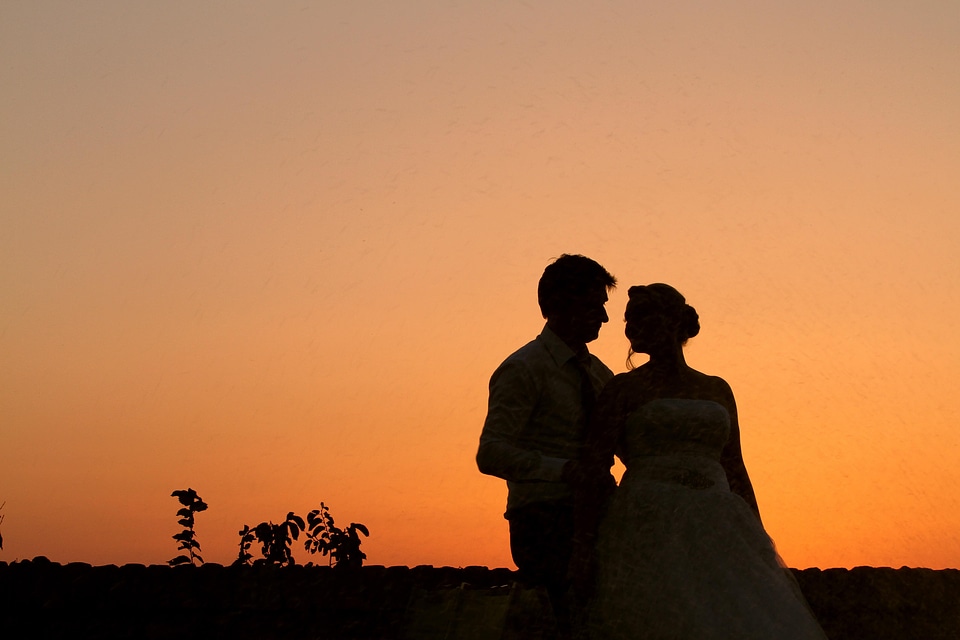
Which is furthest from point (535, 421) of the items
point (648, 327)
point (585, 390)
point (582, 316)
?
point (648, 327)

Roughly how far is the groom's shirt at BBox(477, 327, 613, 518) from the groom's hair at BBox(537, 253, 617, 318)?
13 centimetres

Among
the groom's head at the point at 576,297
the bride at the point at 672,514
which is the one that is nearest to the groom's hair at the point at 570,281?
Result: the groom's head at the point at 576,297

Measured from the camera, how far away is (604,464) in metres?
4.35

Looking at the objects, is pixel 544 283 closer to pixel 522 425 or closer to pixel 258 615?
pixel 522 425

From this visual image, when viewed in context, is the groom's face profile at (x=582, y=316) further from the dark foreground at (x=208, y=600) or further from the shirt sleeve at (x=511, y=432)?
the dark foreground at (x=208, y=600)

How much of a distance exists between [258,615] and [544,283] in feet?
9.02

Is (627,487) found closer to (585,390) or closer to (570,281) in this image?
(585,390)

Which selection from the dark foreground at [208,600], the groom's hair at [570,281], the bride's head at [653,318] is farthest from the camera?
the dark foreground at [208,600]

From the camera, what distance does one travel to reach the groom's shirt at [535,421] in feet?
13.9

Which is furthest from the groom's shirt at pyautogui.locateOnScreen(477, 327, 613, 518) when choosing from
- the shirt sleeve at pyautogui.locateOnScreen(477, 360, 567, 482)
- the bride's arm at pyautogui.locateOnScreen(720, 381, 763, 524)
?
the bride's arm at pyautogui.locateOnScreen(720, 381, 763, 524)

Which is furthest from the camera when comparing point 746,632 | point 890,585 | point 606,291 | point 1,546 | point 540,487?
point 890,585

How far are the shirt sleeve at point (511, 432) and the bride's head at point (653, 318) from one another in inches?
24.4

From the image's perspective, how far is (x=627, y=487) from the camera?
453 centimetres

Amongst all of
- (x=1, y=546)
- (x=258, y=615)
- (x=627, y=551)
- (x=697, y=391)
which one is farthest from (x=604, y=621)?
(x=1, y=546)
